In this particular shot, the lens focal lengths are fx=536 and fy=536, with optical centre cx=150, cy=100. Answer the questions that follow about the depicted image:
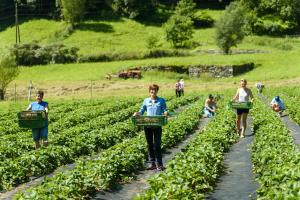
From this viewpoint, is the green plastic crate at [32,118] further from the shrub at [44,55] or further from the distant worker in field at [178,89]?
the shrub at [44,55]

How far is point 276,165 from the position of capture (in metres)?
12.3

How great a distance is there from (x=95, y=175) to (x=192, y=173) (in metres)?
2.42

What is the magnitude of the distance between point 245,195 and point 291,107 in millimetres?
17658

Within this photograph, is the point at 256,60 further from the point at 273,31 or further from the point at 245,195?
the point at 245,195

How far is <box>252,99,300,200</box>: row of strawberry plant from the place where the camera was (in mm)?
9703

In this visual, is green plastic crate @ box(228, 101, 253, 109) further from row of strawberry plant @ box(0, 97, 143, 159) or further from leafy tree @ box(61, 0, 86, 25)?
leafy tree @ box(61, 0, 86, 25)

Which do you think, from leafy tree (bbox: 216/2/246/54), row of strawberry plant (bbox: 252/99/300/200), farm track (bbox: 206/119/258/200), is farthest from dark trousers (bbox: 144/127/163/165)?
leafy tree (bbox: 216/2/246/54)

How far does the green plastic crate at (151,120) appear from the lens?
14.3m

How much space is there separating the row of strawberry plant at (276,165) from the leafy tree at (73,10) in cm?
8394

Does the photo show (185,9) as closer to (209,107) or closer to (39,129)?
(209,107)

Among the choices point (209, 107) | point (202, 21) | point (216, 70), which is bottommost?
point (216, 70)

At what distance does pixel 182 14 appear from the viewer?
94.9 m

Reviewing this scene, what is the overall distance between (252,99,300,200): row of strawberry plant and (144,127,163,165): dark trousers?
2705 millimetres

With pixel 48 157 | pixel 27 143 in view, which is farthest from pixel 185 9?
pixel 48 157
